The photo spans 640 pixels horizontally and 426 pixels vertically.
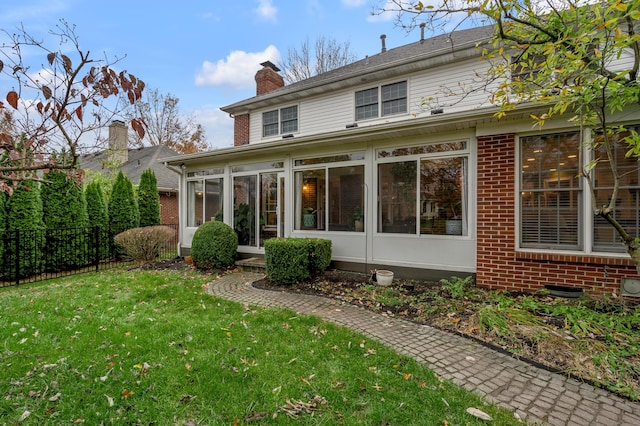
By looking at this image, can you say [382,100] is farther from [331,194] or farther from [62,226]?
[62,226]

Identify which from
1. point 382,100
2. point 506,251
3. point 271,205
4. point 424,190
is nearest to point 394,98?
point 382,100

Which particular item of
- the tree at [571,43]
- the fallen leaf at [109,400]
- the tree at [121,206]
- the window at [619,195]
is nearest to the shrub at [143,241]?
the tree at [121,206]

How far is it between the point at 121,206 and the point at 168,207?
18.1 ft

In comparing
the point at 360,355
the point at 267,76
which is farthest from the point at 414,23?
the point at 267,76

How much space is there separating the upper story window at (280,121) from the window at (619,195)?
8.51m

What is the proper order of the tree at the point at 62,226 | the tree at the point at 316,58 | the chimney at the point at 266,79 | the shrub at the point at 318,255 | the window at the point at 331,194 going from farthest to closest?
1. the tree at the point at 316,58
2. the chimney at the point at 266,79
3. the tree at the point at 62,226
4. the window at the point at 331,194
5. the shrub at the point at 318,255

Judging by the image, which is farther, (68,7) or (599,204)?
(599,204)

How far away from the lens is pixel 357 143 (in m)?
6.63

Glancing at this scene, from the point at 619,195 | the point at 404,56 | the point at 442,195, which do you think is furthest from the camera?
the point at 404,56

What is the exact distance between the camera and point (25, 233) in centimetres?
745

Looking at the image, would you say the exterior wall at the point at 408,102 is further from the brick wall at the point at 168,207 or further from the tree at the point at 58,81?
the tree at the point at 58,81

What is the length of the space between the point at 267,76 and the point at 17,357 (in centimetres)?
1230

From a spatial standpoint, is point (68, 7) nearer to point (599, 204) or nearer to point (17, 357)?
point (17, 357)

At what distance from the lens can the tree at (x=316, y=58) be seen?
18.9 metres
